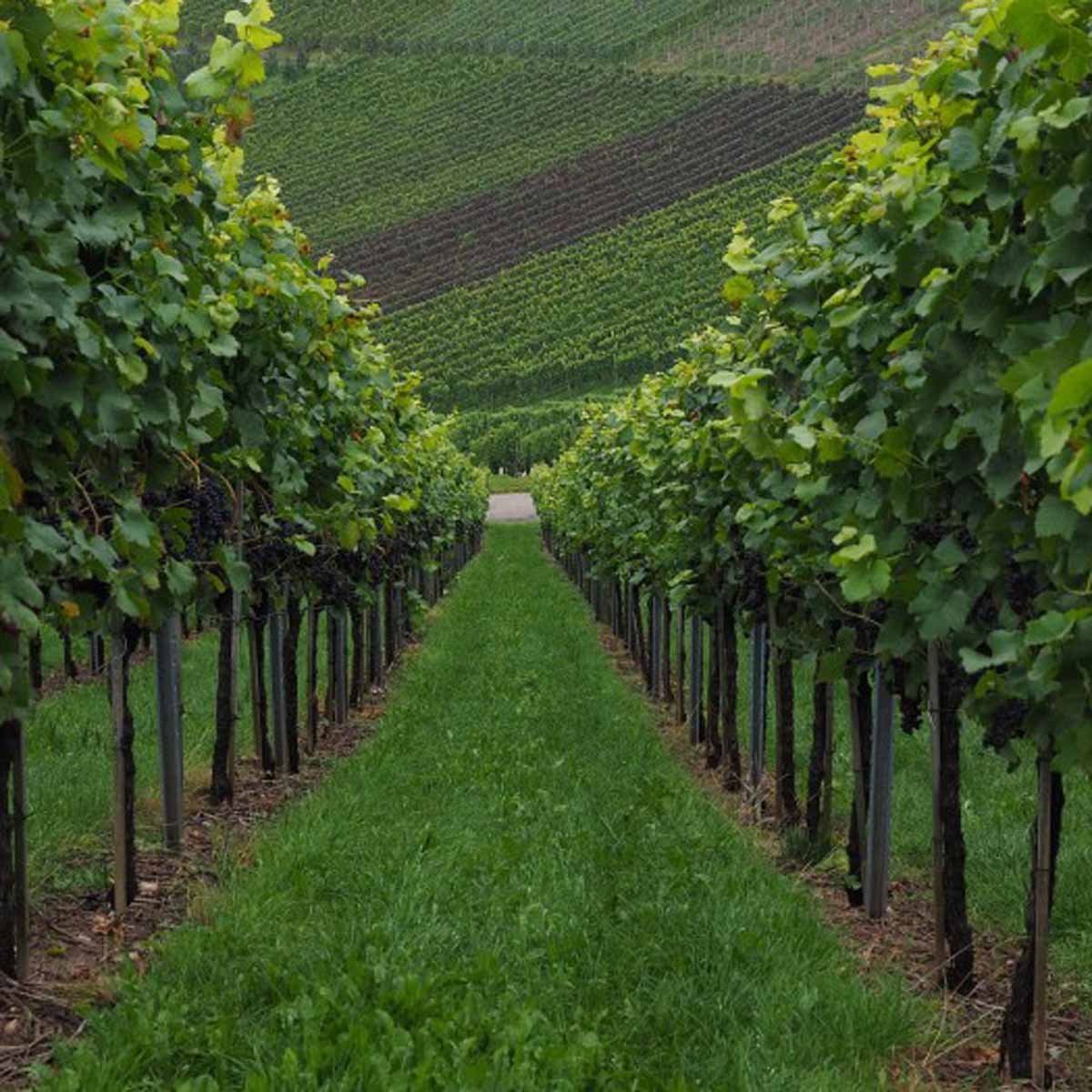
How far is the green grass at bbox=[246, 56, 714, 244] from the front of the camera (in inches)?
3472

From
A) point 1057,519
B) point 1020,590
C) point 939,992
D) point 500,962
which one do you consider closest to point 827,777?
point 939,992

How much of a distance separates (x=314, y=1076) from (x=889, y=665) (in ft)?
8.29

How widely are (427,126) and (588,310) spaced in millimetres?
37071

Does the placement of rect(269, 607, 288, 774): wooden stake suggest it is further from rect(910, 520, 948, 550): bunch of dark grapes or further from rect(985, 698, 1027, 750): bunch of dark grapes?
rect(985, 698, 1027, 750): bunch of dark grapes

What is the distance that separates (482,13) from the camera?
123188 millimetres

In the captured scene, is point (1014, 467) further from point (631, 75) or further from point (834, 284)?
point (631, 75)

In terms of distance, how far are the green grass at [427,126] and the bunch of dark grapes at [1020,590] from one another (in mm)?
81026

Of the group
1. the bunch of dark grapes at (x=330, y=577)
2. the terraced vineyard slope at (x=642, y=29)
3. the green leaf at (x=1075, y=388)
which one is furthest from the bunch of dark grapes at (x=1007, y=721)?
the terraced vineyard slope at (x=642, y=29)

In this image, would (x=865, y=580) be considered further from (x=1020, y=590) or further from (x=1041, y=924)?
(x=1041, y=924)

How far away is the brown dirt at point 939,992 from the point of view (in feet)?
14.6

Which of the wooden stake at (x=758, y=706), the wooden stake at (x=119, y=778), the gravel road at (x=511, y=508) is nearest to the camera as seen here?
the wooden stake at (x=119, y=778)

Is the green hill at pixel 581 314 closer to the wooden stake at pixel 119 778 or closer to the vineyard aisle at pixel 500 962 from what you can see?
the vineyard aisle at pixel 500 962

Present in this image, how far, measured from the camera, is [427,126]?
99.8 m

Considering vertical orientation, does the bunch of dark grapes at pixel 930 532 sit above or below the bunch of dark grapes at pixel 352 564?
above
